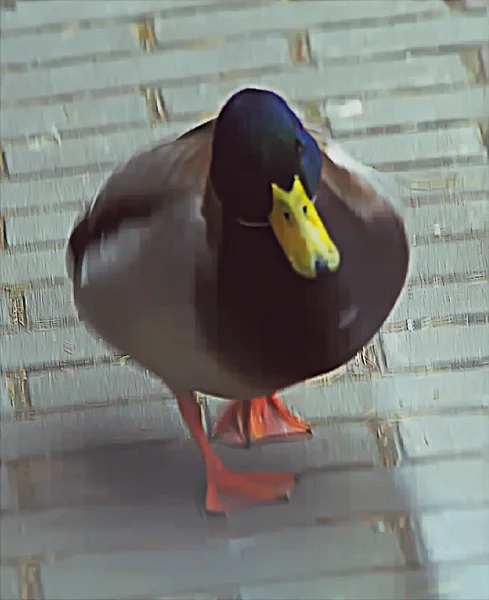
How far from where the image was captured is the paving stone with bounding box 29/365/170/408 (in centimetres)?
142

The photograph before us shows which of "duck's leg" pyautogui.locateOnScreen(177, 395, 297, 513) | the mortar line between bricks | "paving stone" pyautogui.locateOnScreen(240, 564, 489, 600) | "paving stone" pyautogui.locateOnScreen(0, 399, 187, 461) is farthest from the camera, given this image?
the mortar line between bricks

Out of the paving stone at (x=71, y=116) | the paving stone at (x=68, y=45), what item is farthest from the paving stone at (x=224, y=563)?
the paving stone at (x=68, y=45)

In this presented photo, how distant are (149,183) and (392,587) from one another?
0.60 metres

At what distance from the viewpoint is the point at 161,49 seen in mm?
1981

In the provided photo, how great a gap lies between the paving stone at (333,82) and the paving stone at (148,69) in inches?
1.9

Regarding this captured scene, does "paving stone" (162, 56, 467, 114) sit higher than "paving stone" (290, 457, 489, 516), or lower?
higher

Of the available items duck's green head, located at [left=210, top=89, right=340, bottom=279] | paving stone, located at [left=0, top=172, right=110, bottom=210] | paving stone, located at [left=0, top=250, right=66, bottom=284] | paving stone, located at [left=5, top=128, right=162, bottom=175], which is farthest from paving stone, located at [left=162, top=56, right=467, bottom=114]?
duck's green head, located at [left=210, top=89, right=340, bottom=279]

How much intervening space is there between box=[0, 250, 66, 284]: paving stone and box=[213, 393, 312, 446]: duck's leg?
43 centimetres

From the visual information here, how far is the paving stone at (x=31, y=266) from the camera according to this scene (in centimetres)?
159

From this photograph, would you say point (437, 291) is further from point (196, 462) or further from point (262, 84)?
point (262, 84)

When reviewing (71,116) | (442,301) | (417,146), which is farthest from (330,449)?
(71,116)

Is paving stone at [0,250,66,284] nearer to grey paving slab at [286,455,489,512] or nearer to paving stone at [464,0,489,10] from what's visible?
grey paving slab at [286,455,489,512]

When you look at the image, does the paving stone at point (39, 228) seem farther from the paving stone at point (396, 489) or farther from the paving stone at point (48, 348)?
the paving stone at point (396, 489)

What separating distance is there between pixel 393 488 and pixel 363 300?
0.40 meters
